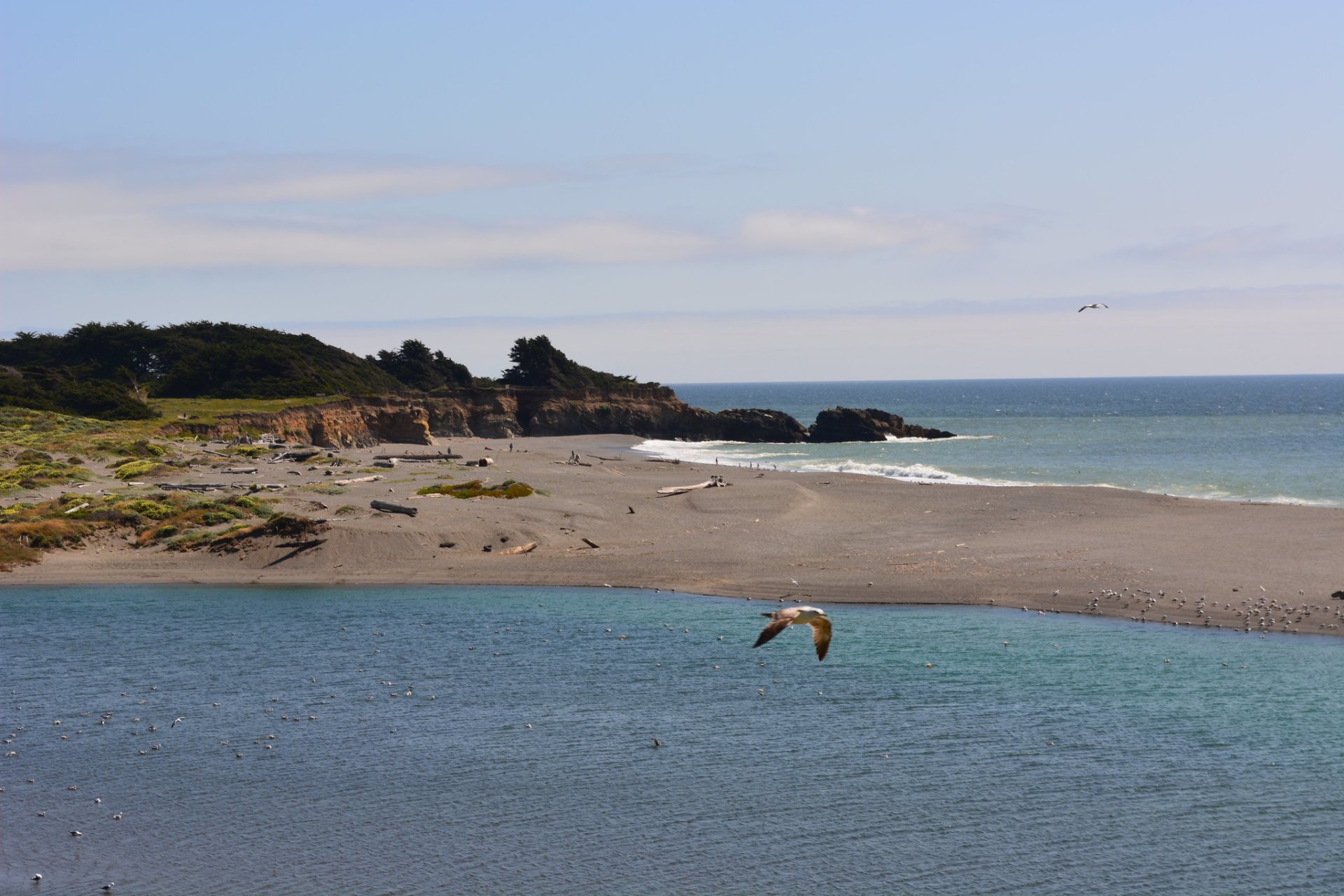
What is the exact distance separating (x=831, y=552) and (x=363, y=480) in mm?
20776

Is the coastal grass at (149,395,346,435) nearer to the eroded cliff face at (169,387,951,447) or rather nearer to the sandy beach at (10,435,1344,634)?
the eroded cliff face at (169,387,951,447)

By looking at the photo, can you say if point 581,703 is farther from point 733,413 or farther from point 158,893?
point 733,413

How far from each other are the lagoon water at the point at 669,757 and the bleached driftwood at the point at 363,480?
17.5m

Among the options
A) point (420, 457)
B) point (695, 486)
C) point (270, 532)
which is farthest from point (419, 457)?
point (270, 532)

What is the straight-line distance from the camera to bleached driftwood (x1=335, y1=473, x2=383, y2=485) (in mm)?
43938

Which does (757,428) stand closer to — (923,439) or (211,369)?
(923,439)

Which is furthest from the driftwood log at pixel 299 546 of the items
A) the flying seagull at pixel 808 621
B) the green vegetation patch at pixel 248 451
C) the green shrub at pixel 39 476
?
the flying seagull at pixel 808 621

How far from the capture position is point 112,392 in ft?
223

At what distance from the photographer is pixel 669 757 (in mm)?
17406

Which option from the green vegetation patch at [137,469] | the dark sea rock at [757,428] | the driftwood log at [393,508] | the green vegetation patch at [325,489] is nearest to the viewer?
the driftwood log at [393,508]

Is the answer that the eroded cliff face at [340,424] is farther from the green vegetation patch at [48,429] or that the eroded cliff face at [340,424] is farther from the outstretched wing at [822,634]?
the outstretched wing at [822,634]


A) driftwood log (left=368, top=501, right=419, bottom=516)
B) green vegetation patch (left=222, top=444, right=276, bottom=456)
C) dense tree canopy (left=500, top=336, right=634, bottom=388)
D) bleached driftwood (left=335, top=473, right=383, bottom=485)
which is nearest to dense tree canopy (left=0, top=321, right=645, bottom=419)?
dense tree canopy (left=500, top=336, right=634, bottom=388)

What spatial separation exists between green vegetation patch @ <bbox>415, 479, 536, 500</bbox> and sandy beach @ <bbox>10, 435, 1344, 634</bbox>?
882 mm

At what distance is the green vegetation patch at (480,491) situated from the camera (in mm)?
42094
